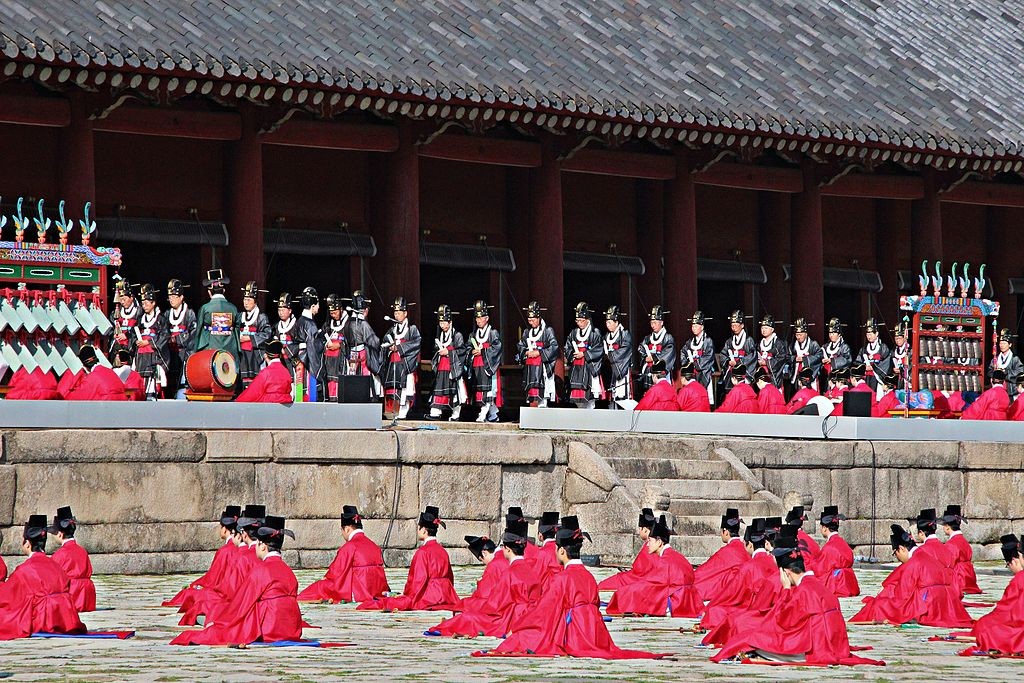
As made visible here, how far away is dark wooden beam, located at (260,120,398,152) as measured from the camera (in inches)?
793

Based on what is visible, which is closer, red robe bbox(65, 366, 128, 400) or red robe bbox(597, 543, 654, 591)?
red robe bbox(597, 543, 654, 591)

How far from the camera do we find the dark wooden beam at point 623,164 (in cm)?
2225

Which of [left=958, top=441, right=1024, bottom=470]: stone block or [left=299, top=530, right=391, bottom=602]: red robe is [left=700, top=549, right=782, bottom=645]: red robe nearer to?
[left=299, top=530, right=391, bottom=602]: red robe


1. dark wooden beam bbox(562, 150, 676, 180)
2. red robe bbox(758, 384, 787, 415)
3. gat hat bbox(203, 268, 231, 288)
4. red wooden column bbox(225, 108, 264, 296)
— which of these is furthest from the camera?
dark wooden beam bbox(562, 150, 676, 180)

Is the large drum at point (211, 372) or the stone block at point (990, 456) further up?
the large drum at point (211, 372)

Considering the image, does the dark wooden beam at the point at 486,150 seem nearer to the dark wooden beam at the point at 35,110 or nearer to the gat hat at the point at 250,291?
the gat hat at the point at 250,291

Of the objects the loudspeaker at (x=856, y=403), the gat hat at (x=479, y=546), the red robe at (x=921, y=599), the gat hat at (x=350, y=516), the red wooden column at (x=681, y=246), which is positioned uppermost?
the red wooden column at (x=681, y=246)

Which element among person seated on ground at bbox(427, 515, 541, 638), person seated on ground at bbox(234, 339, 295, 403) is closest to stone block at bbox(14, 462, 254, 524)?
person seated on ground at bbox(234, 339, 295, 403)

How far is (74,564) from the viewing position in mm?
12969

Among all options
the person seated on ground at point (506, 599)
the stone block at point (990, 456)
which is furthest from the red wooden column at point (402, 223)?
the person seated on ground at point (506, 599)

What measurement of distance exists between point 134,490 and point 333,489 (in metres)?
1.77

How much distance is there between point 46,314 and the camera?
53.7 ft

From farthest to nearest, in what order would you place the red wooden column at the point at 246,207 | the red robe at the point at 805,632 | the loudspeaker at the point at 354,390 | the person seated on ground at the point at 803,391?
the person seated on ground at the point at 803,391 < the red wooden column at the point at 246,207 < the loudspeaker at the point at 354,390 < the red robe at the point at 805,632

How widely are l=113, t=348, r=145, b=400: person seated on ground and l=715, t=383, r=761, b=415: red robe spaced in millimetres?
6157
